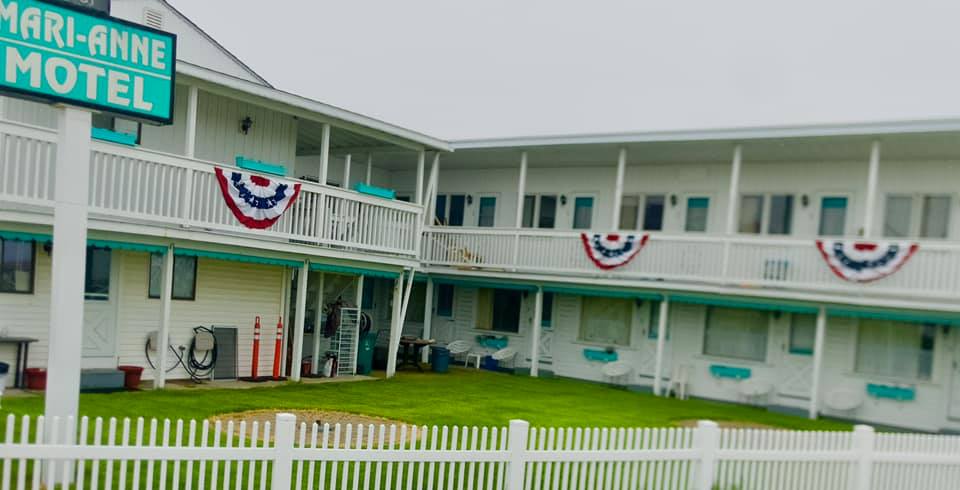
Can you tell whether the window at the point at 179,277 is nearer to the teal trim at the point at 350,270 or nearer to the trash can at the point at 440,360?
the teal trim at the point at 350,270

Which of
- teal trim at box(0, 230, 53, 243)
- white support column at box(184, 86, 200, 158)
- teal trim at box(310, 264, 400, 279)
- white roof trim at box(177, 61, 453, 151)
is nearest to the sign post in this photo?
teal trim at box(0, 230, 53, 243)

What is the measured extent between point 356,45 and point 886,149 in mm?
64657

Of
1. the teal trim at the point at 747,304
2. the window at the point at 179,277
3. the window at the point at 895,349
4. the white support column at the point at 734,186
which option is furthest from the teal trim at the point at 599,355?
the window at the point at 179,277

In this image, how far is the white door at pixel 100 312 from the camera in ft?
45.1

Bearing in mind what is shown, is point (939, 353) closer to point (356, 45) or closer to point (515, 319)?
point (515, 319)

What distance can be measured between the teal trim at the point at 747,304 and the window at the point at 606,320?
7.65ft

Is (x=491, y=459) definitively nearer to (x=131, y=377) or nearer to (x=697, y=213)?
(x=131, y=377)

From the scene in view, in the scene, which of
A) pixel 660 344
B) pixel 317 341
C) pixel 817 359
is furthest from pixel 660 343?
pixel 317 341

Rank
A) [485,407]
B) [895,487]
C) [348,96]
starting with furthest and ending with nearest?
[348,96] → [485,407] → [895,487]

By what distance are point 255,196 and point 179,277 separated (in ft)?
8.47

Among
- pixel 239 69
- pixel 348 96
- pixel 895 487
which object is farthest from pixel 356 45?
pixel 895 487

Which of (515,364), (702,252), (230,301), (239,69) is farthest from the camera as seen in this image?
(515,364)

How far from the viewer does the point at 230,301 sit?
16.1 metres

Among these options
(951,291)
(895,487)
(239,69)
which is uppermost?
(239,69)
